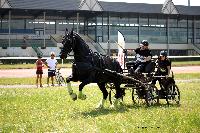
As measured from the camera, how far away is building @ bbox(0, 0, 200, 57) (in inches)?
2798

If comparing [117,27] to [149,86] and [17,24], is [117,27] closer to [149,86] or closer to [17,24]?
[17,24]

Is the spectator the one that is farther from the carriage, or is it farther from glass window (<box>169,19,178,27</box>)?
glass window (<box>169,19,178,27</box>)

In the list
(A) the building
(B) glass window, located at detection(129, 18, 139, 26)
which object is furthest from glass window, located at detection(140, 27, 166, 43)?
(B) glass window, located at detection(129, 18, 139, 26)

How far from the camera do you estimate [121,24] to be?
8294 centimetres

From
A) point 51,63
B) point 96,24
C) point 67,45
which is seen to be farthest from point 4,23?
point 67,45

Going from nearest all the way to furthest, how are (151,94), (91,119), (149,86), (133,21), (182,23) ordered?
(91,119) → (149,86) → (151,94) → (133,21) → (182,23)

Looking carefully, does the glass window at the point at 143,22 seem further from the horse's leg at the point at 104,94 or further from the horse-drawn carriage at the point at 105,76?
the horse's leg at the point at 104,94

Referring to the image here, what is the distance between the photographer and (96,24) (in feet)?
263

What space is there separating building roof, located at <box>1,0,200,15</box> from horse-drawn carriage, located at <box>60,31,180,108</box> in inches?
2281

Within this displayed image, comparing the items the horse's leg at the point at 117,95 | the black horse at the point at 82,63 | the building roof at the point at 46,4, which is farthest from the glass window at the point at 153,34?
the black horse at the point at 82,63

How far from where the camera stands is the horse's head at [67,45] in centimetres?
1212

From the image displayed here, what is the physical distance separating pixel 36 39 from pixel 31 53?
6.13 m

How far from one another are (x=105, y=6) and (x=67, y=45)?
67.7 meters

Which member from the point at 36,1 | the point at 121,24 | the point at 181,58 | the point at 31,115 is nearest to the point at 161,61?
the point at 31,115
